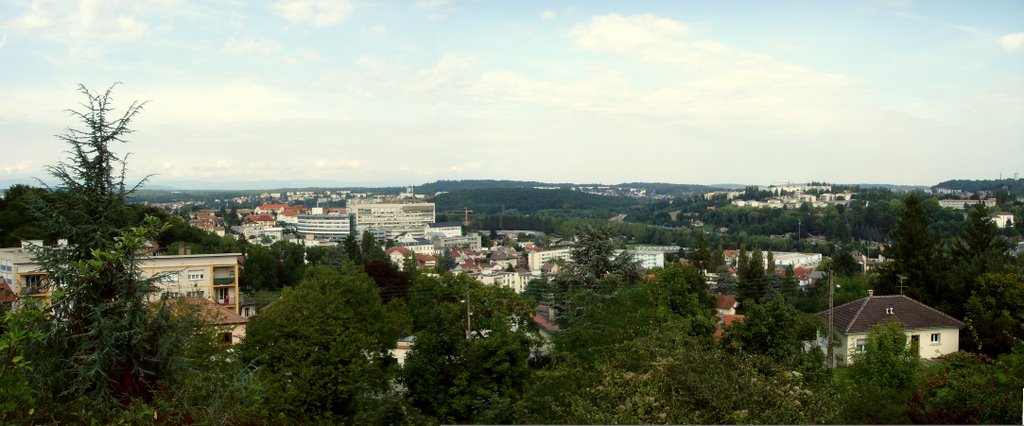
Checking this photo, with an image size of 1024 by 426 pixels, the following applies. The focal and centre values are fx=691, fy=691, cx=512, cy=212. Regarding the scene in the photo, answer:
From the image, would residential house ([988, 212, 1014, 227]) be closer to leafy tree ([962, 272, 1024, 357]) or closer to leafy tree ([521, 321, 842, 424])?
leafy tree ([962, 272, 1024, 357])

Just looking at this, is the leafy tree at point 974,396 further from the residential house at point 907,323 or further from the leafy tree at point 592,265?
the leafy tree at point 592,265

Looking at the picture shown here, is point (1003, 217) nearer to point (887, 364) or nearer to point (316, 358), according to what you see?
point (887, 364)

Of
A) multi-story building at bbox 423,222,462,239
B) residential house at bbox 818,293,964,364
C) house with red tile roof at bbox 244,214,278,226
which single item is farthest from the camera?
house with red tile roof at bbox 244,214,278,226

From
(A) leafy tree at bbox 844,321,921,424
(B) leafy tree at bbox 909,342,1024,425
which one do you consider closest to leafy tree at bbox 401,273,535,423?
(A) leafy tree at bbox 844,321,921,424

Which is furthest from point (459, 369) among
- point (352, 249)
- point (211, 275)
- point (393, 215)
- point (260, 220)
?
point (393, 215)

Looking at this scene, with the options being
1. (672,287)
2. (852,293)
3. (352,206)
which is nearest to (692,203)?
(352,206)

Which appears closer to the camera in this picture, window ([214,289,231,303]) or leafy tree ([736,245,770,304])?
window ([214,289,231,303])

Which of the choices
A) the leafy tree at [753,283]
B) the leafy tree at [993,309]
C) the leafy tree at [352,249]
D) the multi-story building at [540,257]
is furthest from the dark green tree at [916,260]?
the multi-story building at [540,257]
